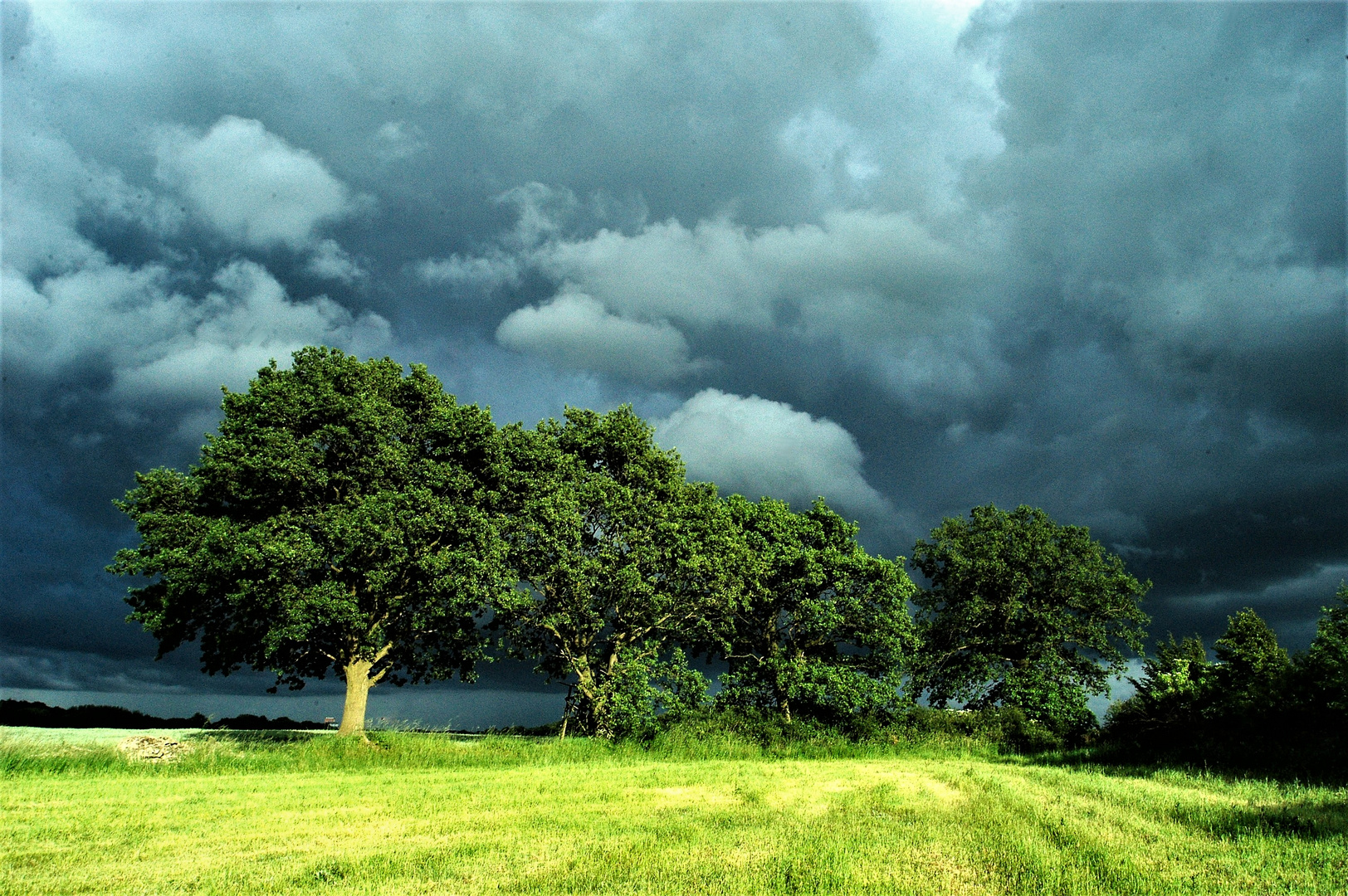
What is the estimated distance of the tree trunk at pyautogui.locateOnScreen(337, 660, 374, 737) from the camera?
29.5m

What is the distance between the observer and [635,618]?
32875 mm

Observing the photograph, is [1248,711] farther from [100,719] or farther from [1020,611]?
[100,719]

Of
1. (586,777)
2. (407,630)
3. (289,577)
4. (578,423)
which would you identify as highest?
(578,423)

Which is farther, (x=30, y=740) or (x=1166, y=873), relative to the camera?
(x=30, y=740)

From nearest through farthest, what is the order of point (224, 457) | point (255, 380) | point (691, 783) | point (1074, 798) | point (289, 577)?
point (1074, 798), point (691, 783), point (289, 577), point (224, 457), point (255, 380)

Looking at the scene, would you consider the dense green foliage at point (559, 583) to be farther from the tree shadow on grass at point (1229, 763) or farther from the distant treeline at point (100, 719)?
the distant treeline at point (100, 719)

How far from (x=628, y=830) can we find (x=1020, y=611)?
37702 millimetres

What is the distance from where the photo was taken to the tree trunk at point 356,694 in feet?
96.7

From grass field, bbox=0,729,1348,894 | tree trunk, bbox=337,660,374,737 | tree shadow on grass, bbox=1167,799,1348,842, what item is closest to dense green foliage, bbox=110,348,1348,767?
tree trunk, bbox=337,660,374,737

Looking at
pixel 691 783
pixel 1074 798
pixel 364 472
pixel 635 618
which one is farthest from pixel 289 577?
pixel 1074 798

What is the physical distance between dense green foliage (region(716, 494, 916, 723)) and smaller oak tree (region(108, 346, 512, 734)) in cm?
1237

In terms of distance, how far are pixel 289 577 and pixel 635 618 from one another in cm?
1396

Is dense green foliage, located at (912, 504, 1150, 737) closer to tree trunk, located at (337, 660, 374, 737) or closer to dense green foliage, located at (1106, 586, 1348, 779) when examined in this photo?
dense green foliage, located at (1106, 586, 1348, 779)

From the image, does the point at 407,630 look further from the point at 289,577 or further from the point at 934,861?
the point at 934,861
